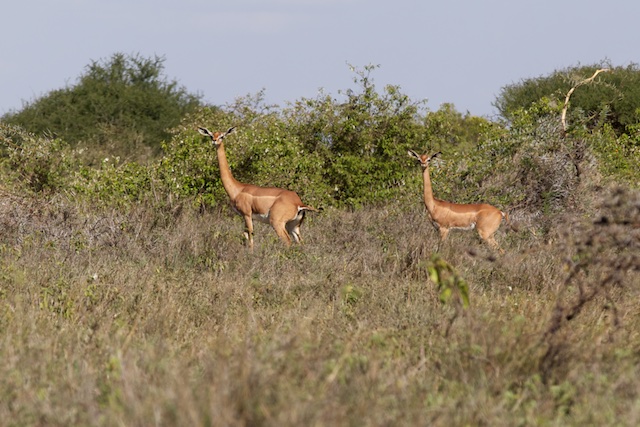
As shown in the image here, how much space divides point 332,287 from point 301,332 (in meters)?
2.69

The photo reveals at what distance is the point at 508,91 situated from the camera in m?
30.0

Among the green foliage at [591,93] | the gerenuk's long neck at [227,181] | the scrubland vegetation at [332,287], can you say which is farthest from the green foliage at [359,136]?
the green foliage at [591,93]

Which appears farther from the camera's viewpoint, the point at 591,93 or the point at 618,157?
the point at 591,93

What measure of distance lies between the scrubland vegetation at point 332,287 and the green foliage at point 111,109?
12488mm

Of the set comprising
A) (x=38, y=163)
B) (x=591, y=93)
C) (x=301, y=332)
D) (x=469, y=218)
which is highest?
(x=591, y=93)

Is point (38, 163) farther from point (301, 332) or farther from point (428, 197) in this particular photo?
point (301, 332)

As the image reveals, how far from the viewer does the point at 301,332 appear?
4645 mm

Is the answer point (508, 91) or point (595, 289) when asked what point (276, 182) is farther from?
point (508, 91)

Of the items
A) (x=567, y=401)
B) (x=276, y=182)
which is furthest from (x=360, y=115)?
(x=567, y=401)

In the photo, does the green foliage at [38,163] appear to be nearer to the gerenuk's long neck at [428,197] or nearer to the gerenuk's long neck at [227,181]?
the gerenuk's long neck at [227,181]

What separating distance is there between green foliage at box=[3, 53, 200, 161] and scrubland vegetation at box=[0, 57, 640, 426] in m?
12.5

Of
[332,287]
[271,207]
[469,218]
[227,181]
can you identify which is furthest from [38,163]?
[332,287]

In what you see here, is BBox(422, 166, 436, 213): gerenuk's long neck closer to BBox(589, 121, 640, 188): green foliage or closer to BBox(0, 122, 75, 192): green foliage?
BBox(589, 121, 640, 188): green foliage

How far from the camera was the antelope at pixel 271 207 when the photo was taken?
36.7 feet
